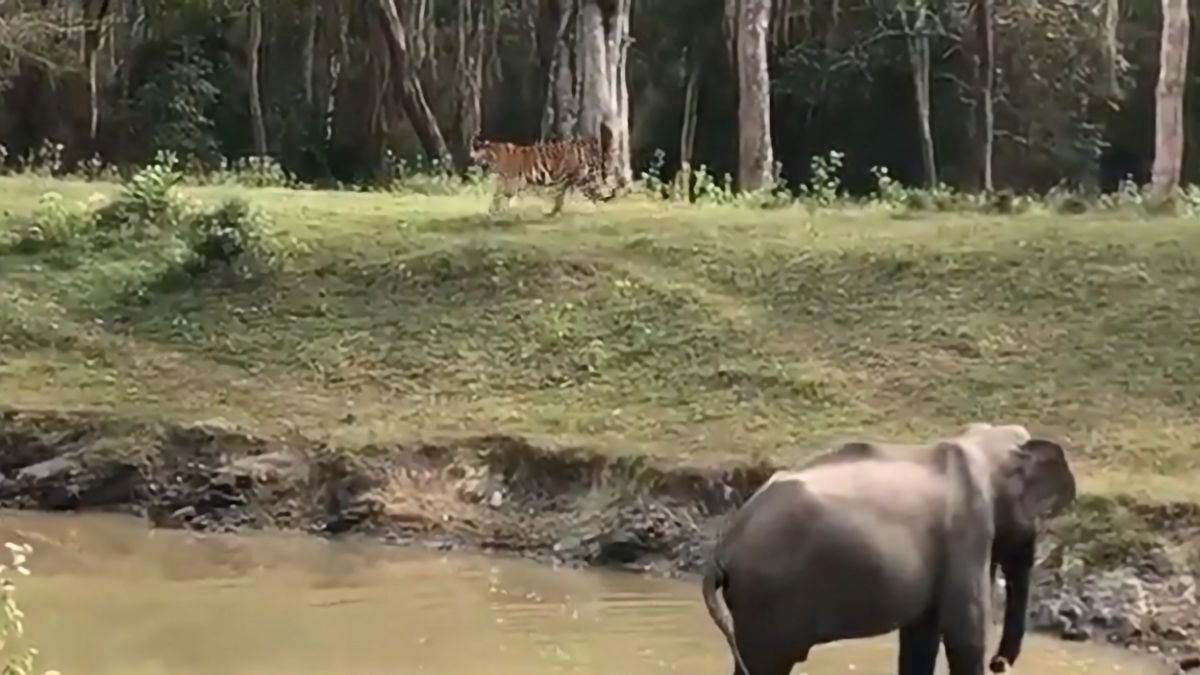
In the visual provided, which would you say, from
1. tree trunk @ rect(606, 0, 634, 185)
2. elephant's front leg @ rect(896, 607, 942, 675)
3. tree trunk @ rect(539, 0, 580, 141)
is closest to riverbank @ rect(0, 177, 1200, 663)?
elephant's front leg @ rect(896, 607, 942, 675)

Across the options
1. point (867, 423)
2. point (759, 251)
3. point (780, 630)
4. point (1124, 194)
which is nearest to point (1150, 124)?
point (1124, 194)

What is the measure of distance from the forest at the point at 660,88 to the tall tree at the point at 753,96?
869 cm

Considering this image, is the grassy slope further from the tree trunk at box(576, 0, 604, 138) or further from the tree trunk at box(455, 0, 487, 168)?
the tree trunk at box(455, 0, 487, 168)

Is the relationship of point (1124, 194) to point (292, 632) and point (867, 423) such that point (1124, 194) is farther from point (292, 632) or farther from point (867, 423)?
point (292, 632)

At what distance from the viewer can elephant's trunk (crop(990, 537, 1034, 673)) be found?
31.1ft

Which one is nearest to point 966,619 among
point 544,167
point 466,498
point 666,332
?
point 466,498

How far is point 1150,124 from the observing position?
38.1 metres

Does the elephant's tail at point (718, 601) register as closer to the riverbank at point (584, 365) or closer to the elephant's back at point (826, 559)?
the elephant's back at point (826, 559)

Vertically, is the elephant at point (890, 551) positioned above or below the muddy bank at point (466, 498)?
above

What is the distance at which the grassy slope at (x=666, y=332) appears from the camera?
1578 centimetres

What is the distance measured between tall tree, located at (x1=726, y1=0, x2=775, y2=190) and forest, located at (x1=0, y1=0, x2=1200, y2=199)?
8693mm

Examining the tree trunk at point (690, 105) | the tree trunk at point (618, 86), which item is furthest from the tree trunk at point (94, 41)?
the tree trunk at point (618, 86)

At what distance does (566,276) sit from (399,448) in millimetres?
3662

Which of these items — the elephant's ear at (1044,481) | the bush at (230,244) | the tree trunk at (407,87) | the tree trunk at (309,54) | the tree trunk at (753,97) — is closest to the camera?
the elephant's ear at (1044,481)
